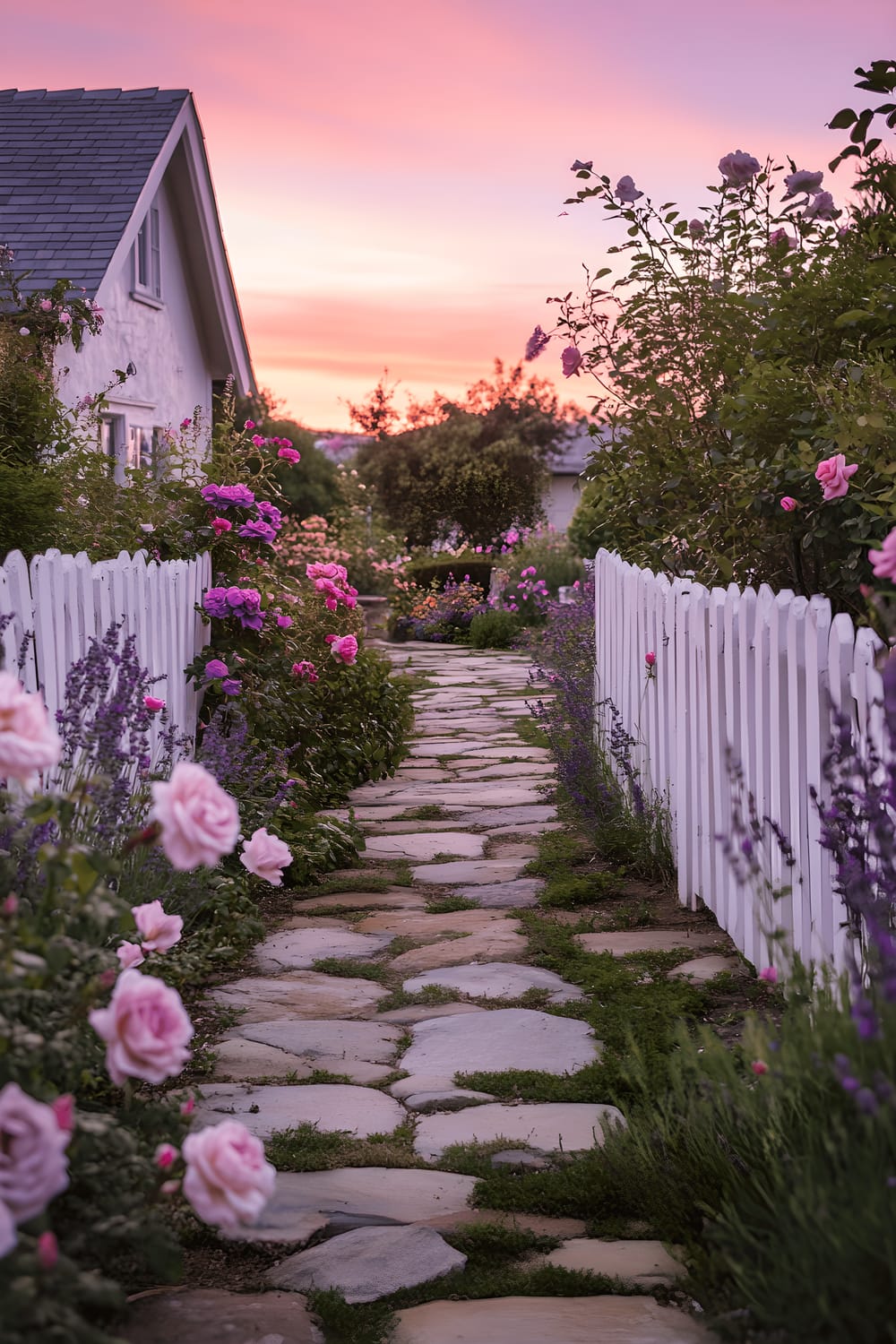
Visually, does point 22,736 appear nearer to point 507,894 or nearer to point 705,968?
point 705,968

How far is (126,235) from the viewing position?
12141 millimetres

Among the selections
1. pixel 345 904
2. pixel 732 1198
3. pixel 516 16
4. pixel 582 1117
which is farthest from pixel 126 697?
pixel 516 16

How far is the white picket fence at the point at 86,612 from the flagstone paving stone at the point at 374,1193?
1566mm

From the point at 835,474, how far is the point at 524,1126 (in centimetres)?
233

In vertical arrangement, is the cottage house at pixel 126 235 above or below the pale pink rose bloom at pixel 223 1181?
above

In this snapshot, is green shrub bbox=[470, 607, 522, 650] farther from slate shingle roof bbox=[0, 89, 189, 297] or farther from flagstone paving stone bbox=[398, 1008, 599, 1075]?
flagstone paving stone bbox=[398, 1008, 599, 1075]

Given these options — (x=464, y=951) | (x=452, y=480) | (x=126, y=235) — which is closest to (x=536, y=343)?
(x=464, y=951)

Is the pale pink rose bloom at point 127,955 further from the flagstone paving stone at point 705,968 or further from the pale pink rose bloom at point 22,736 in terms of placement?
the flagstone paving stone at point 705,968

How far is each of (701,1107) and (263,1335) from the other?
859mm

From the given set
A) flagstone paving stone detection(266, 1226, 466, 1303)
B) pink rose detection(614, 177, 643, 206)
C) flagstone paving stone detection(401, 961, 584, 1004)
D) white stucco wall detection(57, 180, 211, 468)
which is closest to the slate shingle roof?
white stucco wall detection(57, 180, 211, 468)

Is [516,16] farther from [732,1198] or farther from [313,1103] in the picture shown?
[732,1198]

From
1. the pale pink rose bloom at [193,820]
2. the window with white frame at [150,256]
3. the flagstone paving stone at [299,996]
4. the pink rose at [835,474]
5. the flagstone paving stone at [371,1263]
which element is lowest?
the flagstone paving stone at [299,996]

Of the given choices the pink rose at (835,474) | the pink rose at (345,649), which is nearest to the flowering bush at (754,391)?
the pink rose at (835,474)

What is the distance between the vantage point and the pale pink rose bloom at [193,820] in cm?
173
